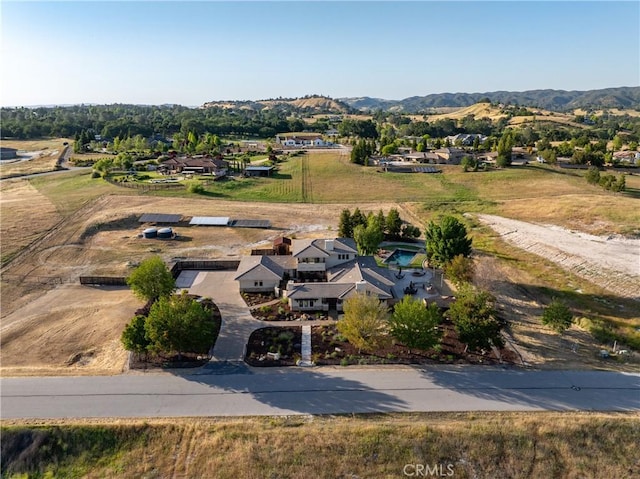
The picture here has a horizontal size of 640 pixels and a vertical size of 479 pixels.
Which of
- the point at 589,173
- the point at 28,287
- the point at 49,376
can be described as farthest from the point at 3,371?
the point at 589,173

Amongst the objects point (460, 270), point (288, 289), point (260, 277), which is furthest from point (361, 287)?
point (260, 277)

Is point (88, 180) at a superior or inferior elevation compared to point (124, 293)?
superior

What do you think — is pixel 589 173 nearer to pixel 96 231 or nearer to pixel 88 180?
pixel 96 231

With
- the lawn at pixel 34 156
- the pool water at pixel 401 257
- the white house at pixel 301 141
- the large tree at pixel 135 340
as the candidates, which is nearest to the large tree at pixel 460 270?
the pool water at pixel 401 257

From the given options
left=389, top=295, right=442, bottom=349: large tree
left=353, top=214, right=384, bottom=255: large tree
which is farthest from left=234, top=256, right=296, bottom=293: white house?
left=389, top=295, right=442, bottom=349: large tree

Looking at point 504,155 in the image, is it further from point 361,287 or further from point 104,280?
point 104,280

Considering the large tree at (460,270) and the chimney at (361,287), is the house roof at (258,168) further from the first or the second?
the chimney at (361,287)

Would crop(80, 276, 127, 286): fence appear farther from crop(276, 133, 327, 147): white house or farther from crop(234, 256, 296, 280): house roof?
crop(276, 133, 327, 147): white house
